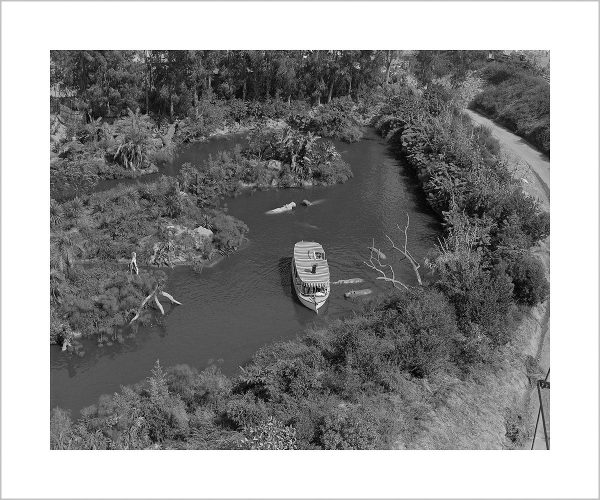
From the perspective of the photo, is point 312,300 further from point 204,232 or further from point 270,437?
point 270,437

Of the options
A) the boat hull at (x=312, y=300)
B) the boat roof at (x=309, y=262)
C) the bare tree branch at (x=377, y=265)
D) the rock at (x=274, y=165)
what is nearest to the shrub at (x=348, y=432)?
the boat hull at (x=312, y=300)

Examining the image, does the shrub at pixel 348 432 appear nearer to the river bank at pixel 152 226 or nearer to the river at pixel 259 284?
the river at pixel 259 284

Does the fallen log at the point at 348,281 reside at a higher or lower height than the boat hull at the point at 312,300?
higher

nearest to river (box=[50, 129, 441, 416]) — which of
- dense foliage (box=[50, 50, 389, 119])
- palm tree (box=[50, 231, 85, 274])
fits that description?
palm tree (box=[50, 231, 85, 274])

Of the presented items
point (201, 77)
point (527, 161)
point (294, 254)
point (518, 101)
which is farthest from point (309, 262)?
point (518, 101)

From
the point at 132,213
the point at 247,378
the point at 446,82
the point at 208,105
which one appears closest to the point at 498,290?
the point at 247,378

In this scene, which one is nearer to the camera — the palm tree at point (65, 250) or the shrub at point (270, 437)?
the shrub at point (270, 437)

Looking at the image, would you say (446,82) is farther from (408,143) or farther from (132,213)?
(132,213)
